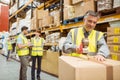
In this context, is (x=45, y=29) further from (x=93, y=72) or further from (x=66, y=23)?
(x=93, y=72)

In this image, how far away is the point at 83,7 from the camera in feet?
17.7

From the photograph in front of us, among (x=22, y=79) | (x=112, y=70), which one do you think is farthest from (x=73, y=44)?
(x=22, y=79)

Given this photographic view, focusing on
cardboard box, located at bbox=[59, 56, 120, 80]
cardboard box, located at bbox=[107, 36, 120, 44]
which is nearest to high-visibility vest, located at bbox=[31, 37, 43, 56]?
cardboard box, located at bbox=[107, 36, 120, 44]

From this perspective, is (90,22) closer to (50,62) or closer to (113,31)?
(113,31)

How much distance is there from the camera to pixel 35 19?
885cm

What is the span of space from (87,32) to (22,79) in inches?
150

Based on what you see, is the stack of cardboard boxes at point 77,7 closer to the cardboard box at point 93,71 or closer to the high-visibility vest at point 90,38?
the high-visibility vest at point 90,38

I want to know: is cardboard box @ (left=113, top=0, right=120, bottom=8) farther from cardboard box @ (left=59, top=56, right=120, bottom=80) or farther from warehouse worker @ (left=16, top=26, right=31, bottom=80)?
warehouse worker @ (left=16, top=26, right=31, bottom=80)

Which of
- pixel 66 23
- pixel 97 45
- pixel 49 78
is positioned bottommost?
pixel 49 78

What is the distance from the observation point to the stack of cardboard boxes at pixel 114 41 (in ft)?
13.6

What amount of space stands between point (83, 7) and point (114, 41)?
145cm

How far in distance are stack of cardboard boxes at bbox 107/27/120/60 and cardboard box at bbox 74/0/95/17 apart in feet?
2.95

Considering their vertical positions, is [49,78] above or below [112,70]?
below

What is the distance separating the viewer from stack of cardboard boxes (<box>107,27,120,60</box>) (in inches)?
163
